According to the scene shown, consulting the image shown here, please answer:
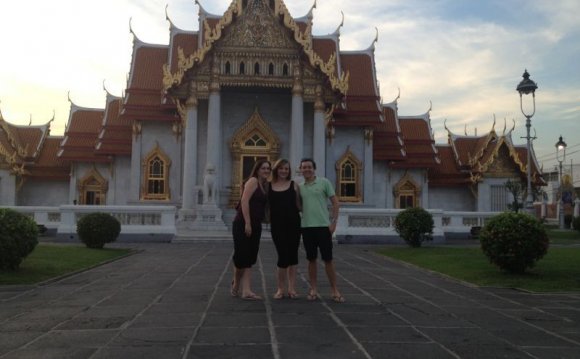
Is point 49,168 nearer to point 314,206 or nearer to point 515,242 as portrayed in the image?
point 515,242

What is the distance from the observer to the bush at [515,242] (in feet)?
35.9

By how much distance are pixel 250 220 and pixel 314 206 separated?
0.87 m

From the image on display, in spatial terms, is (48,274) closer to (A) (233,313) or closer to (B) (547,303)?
(A) (233,313)

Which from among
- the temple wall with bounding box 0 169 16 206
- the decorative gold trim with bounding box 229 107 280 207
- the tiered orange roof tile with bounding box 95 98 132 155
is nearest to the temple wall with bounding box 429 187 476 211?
the decorative gold trim with bounding box 229 107 280 207

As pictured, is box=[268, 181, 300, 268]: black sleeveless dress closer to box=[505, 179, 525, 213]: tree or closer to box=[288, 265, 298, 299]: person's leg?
box=[288, 265, 298, 299]: person's leg

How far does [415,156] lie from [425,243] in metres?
12.3

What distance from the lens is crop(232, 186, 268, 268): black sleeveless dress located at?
7746 millimetres

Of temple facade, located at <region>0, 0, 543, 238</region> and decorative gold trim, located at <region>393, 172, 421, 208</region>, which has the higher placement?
temple facade, located at <region>0, 0, 543, 238</region>

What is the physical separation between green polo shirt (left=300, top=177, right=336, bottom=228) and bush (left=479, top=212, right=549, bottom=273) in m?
4.98

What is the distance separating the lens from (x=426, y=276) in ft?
37.9

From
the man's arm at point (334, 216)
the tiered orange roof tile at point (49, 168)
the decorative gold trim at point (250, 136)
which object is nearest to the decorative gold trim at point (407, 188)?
the decorative gold trim at point (250, 136)

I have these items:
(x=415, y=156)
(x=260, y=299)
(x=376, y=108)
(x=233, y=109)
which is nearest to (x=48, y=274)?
(x=260, y=299)

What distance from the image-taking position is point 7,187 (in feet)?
105

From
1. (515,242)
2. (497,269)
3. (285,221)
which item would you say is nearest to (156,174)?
(497,269)
